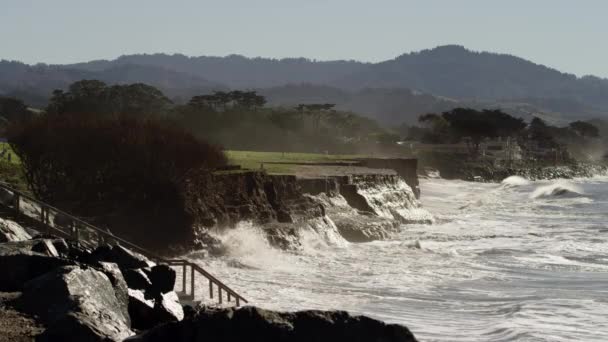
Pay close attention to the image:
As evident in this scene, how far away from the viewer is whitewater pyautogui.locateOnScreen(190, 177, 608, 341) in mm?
17984

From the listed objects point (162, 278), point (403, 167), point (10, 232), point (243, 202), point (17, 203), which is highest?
point (17, 203)

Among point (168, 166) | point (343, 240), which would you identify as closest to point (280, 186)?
point (343, 240)

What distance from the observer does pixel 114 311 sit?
1271 cm

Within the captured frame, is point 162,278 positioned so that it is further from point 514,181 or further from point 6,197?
point 514,181

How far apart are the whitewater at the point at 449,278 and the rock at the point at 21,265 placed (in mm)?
5585

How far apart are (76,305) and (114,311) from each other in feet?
2.69

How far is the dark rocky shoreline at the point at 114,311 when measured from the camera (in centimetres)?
963

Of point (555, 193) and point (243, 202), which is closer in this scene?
point (243, 202)

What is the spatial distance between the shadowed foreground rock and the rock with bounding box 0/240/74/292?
5.68 metres

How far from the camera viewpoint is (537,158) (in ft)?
584

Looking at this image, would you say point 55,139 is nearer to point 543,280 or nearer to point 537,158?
point 543,280

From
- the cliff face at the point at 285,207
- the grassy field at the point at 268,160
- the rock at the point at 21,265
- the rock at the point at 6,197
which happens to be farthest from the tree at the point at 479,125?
the rock at the point at 21,265

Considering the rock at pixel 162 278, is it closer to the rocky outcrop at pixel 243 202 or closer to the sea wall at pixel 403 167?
the rocky outcrop at pixel 243 202

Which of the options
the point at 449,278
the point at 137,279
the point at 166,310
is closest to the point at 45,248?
the point at 137,279
